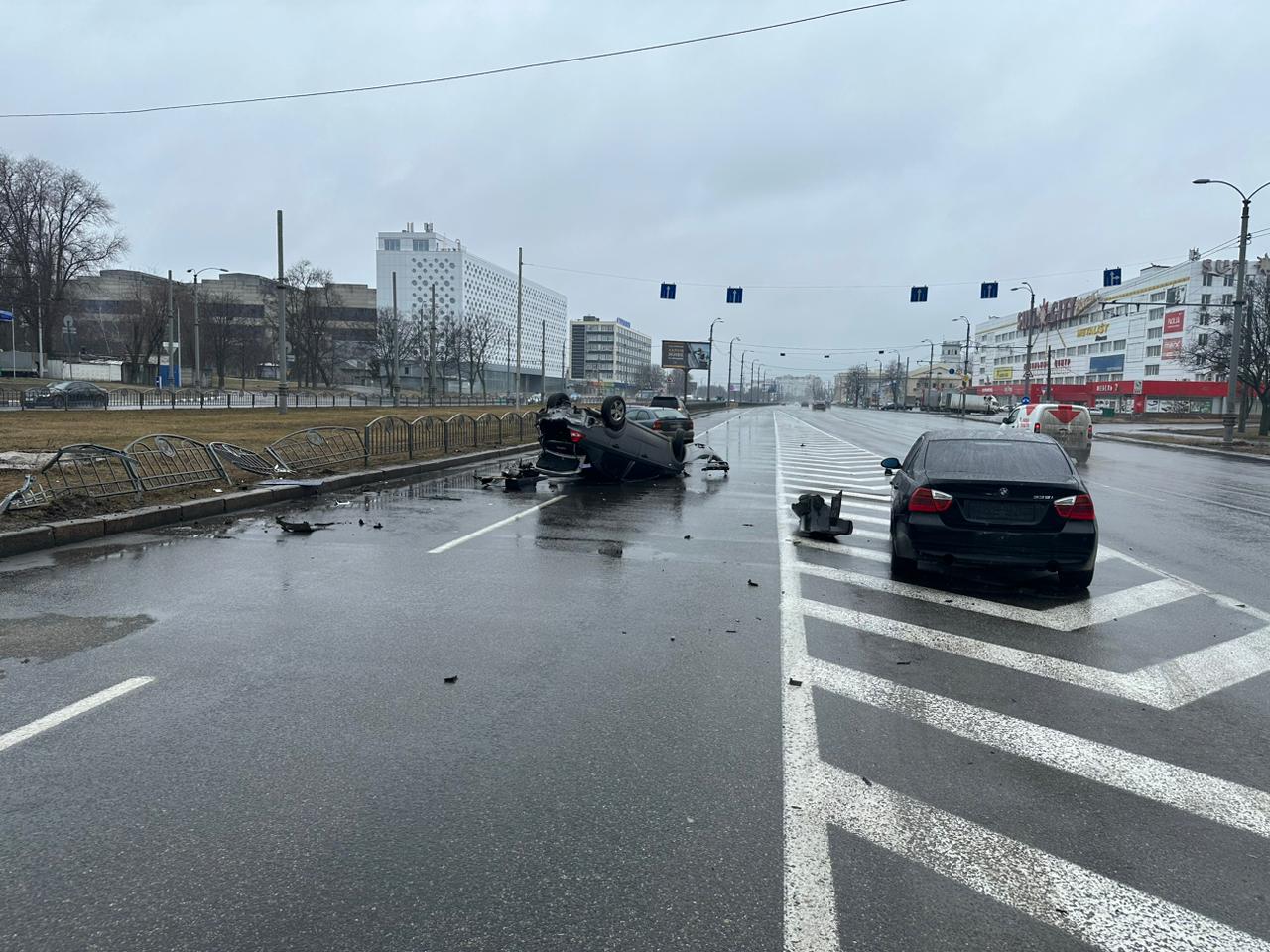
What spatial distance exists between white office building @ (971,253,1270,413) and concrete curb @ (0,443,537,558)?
222 ft

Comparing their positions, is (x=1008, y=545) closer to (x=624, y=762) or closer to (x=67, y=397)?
(x=624, y=762)

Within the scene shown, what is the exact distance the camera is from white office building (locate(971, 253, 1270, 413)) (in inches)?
3147

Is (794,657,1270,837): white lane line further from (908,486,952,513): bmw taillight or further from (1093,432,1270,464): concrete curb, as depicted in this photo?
(1093,432,1270,464): concrete curb

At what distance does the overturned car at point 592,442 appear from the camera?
14633mm

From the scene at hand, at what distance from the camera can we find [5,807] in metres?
3.31

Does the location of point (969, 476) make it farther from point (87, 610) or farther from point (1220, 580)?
point (87, 610)

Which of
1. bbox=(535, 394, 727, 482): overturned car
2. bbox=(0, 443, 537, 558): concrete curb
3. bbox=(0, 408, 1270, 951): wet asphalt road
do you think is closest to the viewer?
bbox=(0, 408, 1270, 951): wet asphalt road

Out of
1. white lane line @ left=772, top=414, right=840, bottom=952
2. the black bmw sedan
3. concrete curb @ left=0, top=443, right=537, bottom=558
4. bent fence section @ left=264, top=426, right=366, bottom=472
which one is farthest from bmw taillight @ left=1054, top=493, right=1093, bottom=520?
bent fence section @ left=264, top=426, right=366, bottom=472

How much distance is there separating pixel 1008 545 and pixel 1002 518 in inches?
9.8

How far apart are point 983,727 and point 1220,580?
557cm

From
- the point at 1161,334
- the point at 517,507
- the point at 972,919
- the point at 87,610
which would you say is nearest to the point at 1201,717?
the point at 972,919

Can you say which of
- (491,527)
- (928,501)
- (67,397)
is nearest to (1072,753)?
(928,501)

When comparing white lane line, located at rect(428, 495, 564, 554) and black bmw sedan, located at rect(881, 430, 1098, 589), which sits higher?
black bmw sedan, located at rect(881, 430, 1098, 589)

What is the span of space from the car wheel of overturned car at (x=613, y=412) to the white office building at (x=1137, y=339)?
211ft
